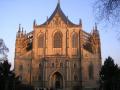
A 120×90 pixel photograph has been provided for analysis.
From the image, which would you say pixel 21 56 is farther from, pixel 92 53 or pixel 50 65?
pixel 92 53

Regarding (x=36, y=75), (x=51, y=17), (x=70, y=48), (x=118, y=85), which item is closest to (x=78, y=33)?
(x=70, y=48)

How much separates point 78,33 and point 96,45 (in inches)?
208

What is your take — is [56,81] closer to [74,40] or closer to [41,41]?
[41,41]

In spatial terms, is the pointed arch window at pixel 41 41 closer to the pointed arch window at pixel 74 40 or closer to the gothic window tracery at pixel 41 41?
the gothic window tracery at pixel 41 41

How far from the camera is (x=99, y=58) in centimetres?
6831

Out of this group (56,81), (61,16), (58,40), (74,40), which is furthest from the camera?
(61,16)

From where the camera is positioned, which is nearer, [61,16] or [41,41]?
[41,41]

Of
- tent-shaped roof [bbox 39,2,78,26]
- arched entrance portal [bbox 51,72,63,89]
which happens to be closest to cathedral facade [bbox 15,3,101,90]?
arched entrance portal [bbox 51,72,63,89]

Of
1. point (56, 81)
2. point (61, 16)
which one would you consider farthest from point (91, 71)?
point (61, 16)

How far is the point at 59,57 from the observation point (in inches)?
2665

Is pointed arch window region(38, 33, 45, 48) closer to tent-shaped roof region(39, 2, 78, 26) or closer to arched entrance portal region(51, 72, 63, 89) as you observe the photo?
tent-shaped roof region(39, 2, 78, 26)

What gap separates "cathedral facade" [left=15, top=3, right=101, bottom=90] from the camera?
66750mm

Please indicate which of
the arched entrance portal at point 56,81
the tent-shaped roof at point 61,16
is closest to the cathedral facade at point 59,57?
the arched entrance portal at point 56,81

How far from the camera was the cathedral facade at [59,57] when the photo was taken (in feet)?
219
